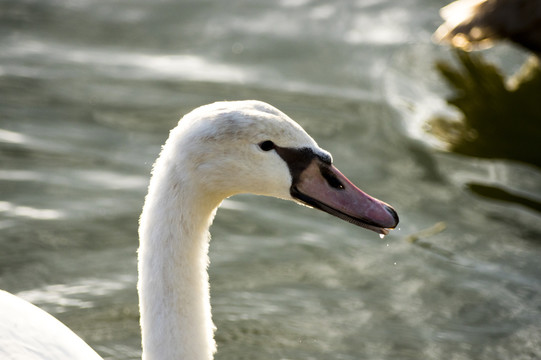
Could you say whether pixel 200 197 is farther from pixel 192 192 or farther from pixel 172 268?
pixel 172 268

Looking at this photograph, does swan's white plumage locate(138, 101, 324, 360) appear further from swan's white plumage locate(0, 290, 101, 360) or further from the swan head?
swan's white plumage locate(0, 290, 101, 360)

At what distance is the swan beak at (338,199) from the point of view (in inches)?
150

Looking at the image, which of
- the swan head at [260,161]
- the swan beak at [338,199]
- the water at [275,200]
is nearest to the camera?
the swan head at [260,161]

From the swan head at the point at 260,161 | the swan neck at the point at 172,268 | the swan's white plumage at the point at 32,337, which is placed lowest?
the swan's white plumage at the point at 32,337

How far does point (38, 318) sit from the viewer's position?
160 inches

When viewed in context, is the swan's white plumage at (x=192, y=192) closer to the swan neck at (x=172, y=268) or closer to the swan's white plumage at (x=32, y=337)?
the swan neck at (x=172, y=268)

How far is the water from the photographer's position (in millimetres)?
5559

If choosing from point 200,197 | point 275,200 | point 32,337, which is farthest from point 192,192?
point 275,200

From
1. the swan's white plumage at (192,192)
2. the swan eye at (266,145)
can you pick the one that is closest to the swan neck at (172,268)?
the swan's white plumage at (192,192)

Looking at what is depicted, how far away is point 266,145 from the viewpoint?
375 cm

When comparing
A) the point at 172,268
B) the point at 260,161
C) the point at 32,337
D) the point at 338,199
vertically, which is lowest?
the point at 32,337

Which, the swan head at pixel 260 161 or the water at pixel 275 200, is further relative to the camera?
the water at pixel 275 200

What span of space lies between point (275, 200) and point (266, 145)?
10.2 feet

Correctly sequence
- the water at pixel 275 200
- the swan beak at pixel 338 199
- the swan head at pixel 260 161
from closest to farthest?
1. the swan head at pixel 260 161
2. the swan beak at pixel 338 199
3. the water at pixel 275 200
